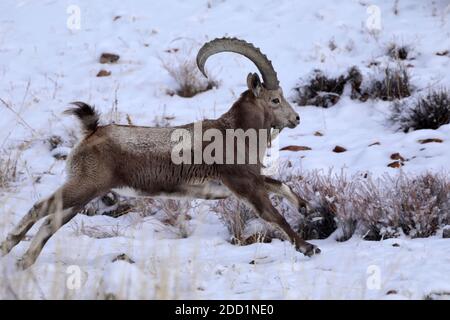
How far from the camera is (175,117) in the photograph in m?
10.5

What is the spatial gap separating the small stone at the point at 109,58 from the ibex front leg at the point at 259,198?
6.08 meters

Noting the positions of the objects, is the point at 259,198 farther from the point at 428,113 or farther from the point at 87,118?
the point at 428,113

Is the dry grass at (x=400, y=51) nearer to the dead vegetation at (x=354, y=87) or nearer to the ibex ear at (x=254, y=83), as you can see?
the dead vegetation at (x=354, y=87)

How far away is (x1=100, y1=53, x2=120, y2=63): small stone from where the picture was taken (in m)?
12.2

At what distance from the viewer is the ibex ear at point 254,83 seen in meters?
7.20

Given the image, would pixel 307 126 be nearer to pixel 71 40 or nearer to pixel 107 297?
pixel 71 40

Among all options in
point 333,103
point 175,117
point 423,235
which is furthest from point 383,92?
point 423,235

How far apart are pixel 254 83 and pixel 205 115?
338 cm

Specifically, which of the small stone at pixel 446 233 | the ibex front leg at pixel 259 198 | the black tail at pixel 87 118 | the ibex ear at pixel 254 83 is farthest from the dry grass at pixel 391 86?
the black tail at pixel 87 118

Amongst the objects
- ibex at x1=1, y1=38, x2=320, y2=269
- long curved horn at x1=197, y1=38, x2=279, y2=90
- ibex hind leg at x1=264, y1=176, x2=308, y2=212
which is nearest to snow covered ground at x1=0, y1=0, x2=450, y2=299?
ibex at x1=1, y1=38, x2=320, y2=269

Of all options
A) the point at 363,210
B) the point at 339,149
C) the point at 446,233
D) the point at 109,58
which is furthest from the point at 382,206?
the point at 109,58

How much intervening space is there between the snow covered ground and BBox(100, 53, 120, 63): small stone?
0.16 meters

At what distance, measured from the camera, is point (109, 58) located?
1222cm

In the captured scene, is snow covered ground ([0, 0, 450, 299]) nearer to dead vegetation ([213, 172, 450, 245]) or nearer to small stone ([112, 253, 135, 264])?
small stone ([112, 253, 135, 264])
